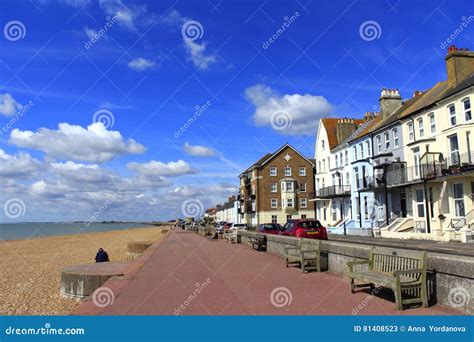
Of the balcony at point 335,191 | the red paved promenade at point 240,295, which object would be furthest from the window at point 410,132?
the red paved promenade at point 240,295

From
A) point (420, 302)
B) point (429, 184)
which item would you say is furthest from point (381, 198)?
point (420, 302)

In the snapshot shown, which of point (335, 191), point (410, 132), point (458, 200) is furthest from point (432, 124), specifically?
point (335, 191)

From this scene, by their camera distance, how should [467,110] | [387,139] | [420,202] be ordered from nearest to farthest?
[467,110] → [420,202] → [387,139]

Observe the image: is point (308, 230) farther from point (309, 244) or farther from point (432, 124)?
point (432, 124)

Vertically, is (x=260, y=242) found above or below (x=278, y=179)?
below

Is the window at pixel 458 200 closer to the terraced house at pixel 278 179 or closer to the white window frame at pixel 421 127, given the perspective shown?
the white window frame at pixel 421 127

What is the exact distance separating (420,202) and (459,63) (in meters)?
9.65

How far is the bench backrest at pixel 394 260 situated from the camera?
711 centimetres

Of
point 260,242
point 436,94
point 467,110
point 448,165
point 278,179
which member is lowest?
point 260,242

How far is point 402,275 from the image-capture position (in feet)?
23.7

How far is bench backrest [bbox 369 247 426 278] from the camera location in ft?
23.3

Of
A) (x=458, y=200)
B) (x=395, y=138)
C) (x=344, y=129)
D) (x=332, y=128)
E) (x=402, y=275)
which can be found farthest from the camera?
(x=332, y=128)

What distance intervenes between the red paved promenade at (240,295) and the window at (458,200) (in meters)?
17.1

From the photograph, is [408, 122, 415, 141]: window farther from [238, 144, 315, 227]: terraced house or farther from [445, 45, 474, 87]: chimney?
[238, 144, 315, 227]: terraced house
